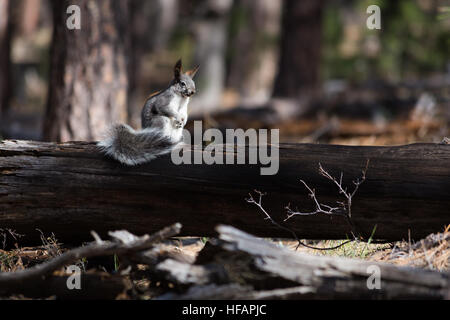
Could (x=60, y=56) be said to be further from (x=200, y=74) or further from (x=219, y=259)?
(x=200, y=74)

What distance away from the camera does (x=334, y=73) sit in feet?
54.2

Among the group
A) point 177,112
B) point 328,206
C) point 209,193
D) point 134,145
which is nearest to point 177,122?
point 177,112

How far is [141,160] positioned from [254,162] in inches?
31.1

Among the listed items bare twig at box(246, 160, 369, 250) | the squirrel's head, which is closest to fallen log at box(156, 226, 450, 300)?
bare twig at box(246, 160, 369, 250)

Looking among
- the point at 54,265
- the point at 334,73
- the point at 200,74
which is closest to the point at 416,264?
the point at 54,265

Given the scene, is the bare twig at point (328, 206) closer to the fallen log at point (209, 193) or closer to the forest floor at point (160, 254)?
the fallen log at point (209, 193)

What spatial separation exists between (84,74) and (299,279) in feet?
14.0

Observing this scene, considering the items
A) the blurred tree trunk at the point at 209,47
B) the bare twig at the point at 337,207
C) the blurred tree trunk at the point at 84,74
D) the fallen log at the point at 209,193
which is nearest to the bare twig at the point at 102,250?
the fallen log at the point at 209,193

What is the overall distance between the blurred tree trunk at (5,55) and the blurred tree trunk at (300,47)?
5658 millimetres

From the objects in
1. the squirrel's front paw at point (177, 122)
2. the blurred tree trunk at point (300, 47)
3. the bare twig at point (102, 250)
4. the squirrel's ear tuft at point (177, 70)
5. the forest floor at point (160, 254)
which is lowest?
the forest floor at point (160, 254)

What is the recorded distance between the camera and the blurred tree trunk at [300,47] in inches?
463

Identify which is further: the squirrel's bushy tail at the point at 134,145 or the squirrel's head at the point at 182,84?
the squirrel's head at the point at 182,84

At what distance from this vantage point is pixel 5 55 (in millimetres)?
11695

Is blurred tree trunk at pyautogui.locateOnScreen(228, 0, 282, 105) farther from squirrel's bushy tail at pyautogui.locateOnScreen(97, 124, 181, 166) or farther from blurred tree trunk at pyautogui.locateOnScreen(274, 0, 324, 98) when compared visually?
squirrel's bushy tail at pyautogui.locateOnScreen(97, 124, 181, 166)
